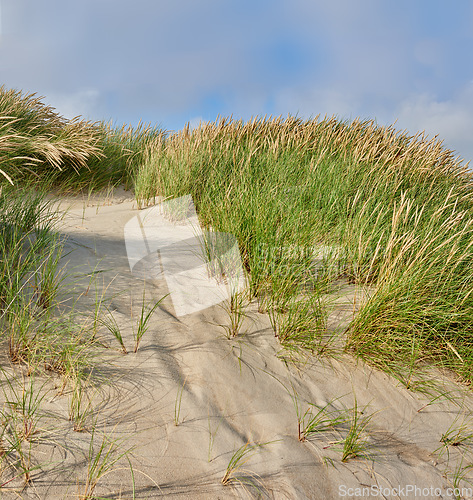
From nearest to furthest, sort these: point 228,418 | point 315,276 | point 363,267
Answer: point 228,418, point 315,276, point 363,267

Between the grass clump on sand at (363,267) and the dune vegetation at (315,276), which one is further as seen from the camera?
the grass clump on sand at (363,267)

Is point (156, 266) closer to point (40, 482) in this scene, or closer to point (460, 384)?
point (40, 482)

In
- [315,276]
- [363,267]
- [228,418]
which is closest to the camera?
[228,418]

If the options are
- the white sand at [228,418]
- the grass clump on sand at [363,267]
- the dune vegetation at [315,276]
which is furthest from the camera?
the grass clump on sand at [363,267]

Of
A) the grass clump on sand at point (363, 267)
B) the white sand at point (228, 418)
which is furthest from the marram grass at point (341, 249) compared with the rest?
the white sand at point (228, 418)

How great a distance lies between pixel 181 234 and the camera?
3.90 m

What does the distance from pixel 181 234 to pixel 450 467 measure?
2.79 metres

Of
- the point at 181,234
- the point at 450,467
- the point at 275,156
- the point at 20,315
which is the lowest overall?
the point at 450,467

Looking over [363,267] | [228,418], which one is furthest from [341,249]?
[228,418]

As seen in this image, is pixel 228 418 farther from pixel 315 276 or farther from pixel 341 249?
pixel 341 249

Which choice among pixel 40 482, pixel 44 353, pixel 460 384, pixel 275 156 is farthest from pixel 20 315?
pixel 275 156

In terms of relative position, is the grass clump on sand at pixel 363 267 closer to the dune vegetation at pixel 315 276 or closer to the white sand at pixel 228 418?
the dune vegetation at pixel 315 276

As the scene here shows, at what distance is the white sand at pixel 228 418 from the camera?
61.7 inches

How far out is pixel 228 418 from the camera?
1879mm
